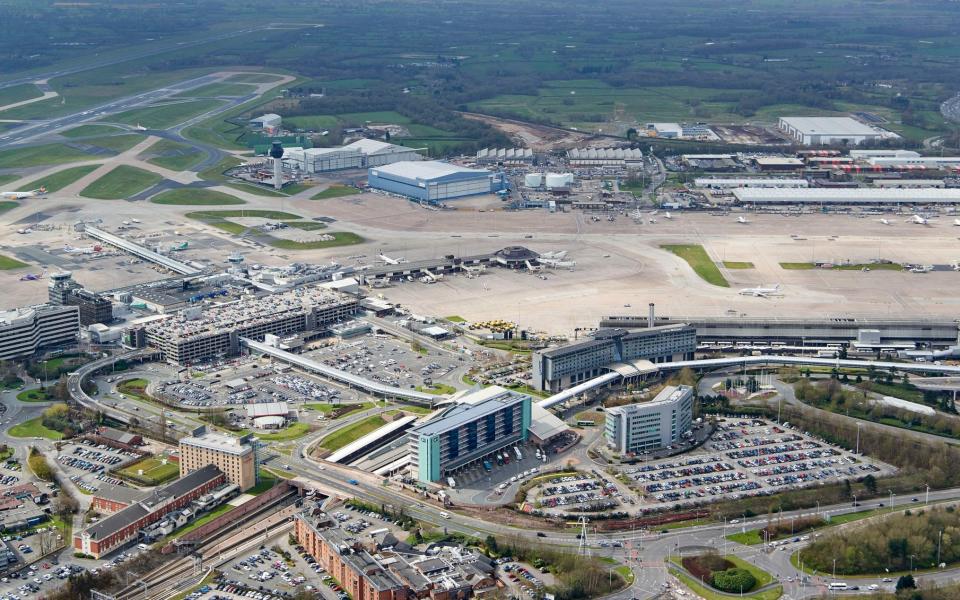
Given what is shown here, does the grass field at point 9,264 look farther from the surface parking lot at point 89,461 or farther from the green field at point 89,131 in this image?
the green field at point 89,131

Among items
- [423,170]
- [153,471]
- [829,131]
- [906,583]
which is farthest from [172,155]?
[906,583]

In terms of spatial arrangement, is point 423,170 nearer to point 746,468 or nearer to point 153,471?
point 153,471

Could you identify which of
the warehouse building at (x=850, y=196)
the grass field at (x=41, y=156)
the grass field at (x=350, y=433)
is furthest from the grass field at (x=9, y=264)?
the warehouse building at (x=850, y=196)

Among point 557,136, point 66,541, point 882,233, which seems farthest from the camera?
point 557,136

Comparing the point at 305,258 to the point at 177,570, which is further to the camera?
the point at 305,258

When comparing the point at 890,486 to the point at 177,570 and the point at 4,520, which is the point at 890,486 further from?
the point at 4,520

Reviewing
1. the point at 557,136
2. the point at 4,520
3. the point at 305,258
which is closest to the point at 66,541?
the point at 4,520

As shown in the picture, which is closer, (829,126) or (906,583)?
(906,583)
